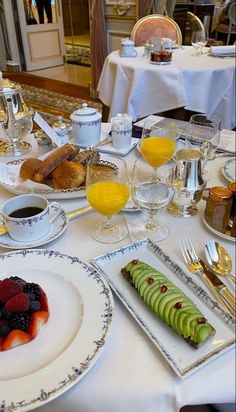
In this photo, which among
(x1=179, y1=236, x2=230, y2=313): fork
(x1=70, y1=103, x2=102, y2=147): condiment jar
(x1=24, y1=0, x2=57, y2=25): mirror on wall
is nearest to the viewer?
(x1=179, y1=236, x2=230, y2=313): fork

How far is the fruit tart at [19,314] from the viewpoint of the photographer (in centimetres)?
47

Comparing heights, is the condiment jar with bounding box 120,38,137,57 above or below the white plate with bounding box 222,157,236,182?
above

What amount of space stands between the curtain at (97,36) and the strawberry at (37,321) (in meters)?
3.68

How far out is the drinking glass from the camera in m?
0.98

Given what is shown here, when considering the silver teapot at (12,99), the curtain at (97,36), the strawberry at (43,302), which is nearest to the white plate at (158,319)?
the strawberry at (43,302)

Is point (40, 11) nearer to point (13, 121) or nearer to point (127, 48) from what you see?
point (127, 48)

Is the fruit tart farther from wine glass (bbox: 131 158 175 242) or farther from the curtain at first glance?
the curtain

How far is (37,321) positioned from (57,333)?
0.03 meters

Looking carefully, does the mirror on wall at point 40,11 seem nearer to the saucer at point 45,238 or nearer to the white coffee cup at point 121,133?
the white coffee cup at point 121,133

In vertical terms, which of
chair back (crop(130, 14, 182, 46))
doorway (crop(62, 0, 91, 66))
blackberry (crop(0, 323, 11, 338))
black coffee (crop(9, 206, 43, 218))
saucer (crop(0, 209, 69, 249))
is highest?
chair back (crop(130, 14, 182, 46))

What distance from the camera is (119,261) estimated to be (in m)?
0.63

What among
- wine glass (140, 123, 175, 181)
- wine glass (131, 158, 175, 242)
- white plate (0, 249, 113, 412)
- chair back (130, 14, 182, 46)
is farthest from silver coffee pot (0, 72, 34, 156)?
chair back (130, 14, 182, 46)

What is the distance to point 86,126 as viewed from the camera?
3.55 ft

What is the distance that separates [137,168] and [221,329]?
41cm
